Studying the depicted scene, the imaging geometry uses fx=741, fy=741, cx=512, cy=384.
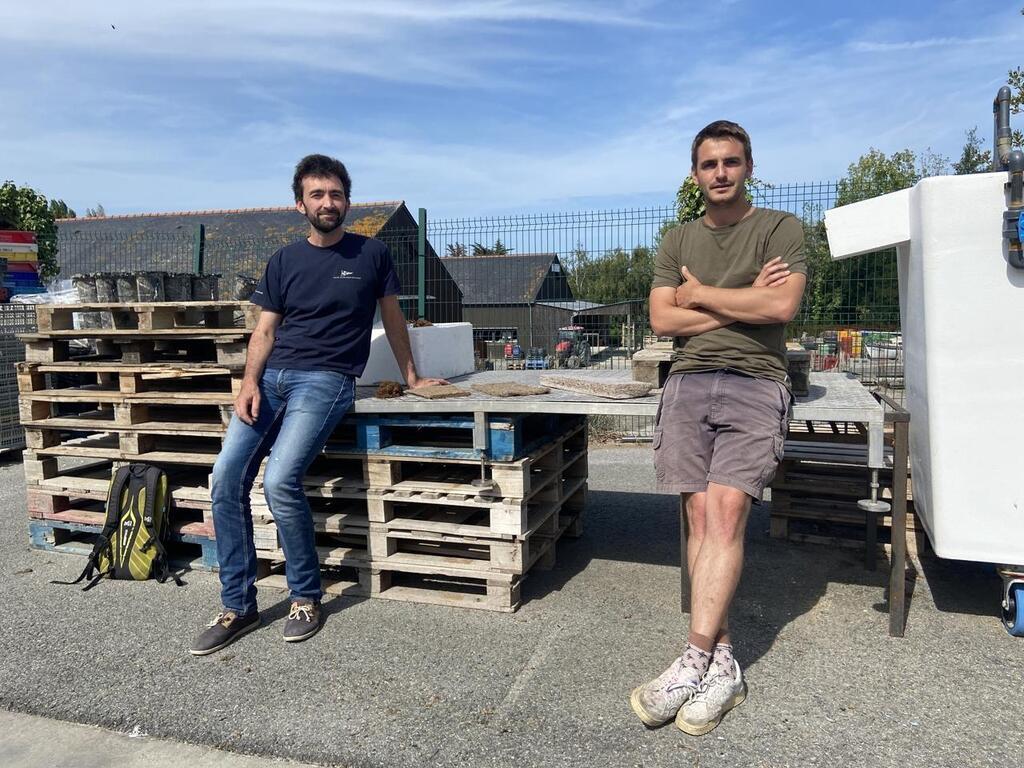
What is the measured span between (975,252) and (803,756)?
6.82 ft

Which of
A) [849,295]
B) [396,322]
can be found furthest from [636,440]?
[396,322]

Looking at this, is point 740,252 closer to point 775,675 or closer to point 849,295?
point 775,675

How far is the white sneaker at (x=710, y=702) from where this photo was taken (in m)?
2.58

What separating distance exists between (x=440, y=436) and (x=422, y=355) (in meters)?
0.52

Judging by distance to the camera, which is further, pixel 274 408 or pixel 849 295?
pixel 849 295

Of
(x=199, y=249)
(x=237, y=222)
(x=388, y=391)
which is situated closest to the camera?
(x=388, y=391)

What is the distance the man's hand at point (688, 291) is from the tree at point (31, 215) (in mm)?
16163

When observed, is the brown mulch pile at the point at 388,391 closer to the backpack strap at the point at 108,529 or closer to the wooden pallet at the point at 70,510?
the wooden pallet at the point at 70,510

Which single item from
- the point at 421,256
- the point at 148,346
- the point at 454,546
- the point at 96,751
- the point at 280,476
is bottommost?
the point at 96,751

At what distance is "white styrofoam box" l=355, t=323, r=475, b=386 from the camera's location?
4.52m

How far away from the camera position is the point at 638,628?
3492 millimetres

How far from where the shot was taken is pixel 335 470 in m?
4.34

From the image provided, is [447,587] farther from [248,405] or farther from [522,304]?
[522,304]

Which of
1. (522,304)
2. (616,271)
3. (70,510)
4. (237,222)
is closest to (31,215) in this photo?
(237,222)
